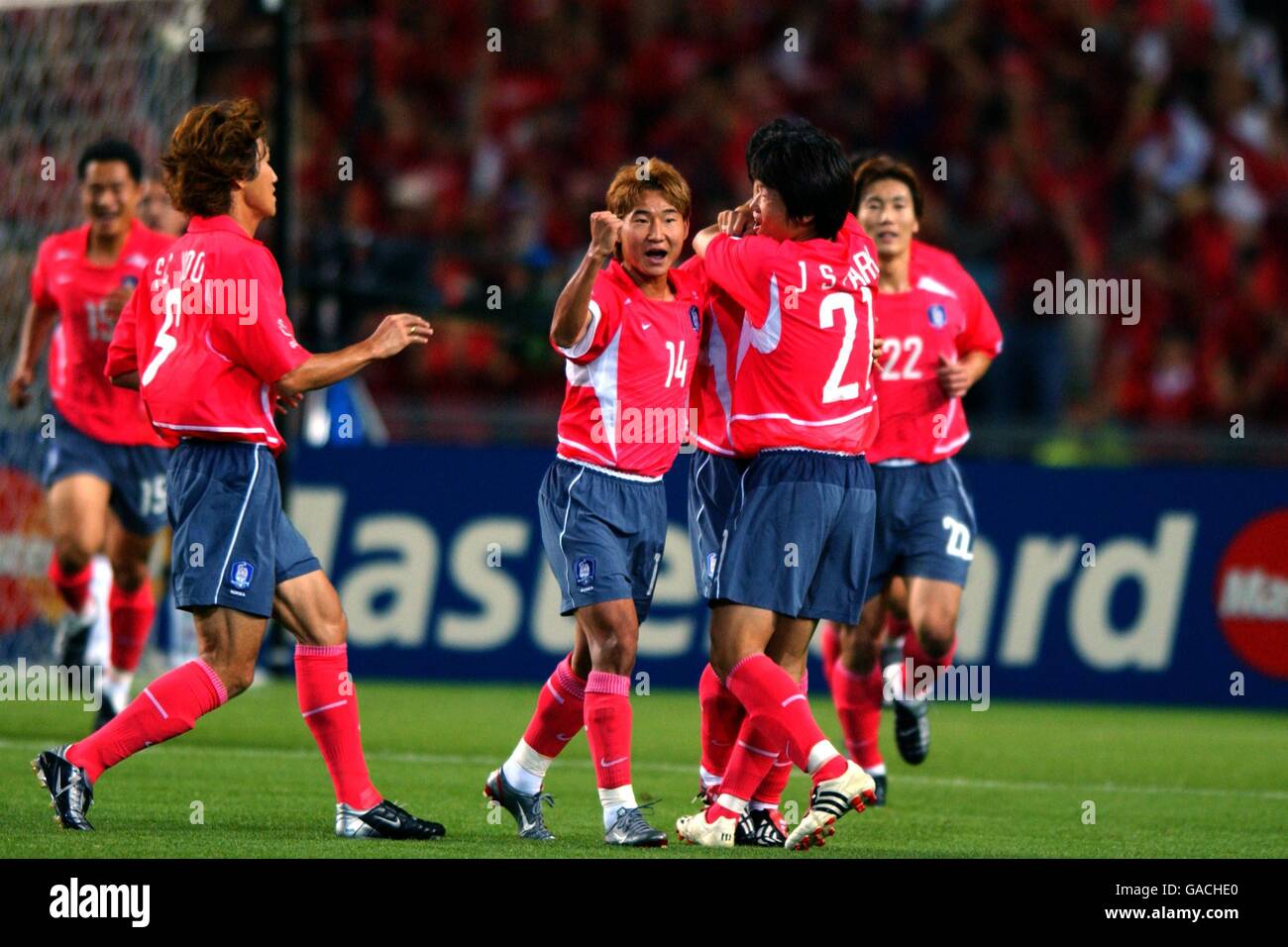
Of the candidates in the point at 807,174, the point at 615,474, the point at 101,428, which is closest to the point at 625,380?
the point at 615,474

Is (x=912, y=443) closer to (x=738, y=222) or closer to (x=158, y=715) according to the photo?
(x=738, y=222)

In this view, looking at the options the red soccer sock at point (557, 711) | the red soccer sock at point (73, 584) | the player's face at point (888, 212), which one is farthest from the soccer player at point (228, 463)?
the red soccer sock at point (73, 584)

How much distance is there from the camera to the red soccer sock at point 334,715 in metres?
6.54

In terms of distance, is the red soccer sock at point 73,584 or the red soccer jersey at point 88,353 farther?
the red soccer sock at point 73,584

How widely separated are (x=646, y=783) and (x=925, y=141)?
9.98 m

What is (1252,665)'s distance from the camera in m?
12.8

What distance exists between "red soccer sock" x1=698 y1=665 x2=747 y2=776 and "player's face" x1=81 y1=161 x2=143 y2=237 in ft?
14.0

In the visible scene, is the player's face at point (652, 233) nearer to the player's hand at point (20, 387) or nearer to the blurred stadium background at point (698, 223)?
the blurred stadium background at point (698, 223)

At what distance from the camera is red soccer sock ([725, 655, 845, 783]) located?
6.25 meters

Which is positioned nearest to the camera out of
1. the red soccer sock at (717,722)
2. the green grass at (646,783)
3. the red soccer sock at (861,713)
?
the green grass at (646,783)

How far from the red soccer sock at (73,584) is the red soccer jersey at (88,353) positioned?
0.69 m

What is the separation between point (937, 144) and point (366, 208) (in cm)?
498

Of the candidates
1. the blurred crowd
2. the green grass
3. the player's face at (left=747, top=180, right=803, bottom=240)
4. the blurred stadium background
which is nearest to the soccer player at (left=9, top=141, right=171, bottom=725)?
the green grass
